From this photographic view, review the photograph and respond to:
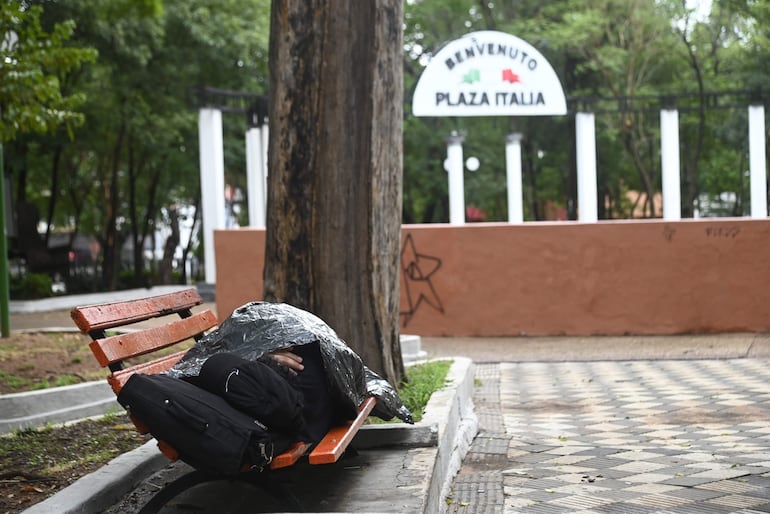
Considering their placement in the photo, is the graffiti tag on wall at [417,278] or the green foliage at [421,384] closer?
the green foliage at [421,384]

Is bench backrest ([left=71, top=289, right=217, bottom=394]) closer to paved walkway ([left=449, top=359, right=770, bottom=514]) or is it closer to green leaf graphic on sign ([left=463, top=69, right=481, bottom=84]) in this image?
paved walkway ([left=449, top=359, right=770, bottom=514])

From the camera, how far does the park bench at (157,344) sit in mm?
4113

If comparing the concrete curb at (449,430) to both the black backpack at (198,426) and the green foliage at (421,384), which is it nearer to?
the green foliage at (421,384)

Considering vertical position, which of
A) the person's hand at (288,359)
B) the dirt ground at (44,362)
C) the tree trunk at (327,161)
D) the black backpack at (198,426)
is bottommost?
the dirt ground at (44,362)

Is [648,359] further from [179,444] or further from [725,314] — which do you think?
[179,444]

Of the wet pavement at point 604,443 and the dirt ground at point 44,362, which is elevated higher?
the dirt ground at point 44,362

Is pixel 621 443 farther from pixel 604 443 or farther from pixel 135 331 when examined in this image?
pixel 135 331

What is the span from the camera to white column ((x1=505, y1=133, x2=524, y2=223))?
20.2 m

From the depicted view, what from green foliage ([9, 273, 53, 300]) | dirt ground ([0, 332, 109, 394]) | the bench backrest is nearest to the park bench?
the bench backrest

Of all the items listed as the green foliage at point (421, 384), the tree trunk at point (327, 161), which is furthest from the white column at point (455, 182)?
the tree trunk at point (327, 161)

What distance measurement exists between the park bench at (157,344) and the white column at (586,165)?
1502cm

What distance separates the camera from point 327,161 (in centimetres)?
652

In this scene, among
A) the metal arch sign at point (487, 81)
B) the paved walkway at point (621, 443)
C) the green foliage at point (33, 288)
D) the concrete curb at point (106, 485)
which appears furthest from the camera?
the green foliage at point (33, 288)

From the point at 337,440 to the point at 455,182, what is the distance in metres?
16.4
